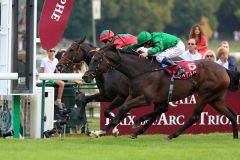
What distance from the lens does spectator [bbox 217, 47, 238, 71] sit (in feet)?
57.3

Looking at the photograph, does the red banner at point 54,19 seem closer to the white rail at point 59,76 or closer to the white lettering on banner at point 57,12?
the white lettering on banner at point 57,12

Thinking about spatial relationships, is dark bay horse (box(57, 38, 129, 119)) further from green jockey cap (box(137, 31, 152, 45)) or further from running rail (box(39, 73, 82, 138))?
green jockey cap (box(137, 31, 152, 45))

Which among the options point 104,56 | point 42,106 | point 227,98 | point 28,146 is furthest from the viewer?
point 227,98

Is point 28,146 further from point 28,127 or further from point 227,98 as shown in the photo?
point 227,98

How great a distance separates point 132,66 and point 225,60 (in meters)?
3.18

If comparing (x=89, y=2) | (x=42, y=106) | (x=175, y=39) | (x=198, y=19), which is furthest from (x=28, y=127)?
(x=198, y=19)

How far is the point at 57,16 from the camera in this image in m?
15.3

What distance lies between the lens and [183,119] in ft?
56.5

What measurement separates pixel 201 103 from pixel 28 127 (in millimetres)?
2765

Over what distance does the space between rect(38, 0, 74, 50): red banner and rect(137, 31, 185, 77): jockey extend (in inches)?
46.5

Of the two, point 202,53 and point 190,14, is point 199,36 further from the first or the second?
point 190,14

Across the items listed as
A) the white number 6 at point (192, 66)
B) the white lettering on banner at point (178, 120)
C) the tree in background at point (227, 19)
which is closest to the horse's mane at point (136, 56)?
the white number 6 at point (192, 66)

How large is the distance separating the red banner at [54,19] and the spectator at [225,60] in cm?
335

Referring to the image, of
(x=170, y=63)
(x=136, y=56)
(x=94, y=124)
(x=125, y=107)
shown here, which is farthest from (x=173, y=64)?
(x=94, y=124)
